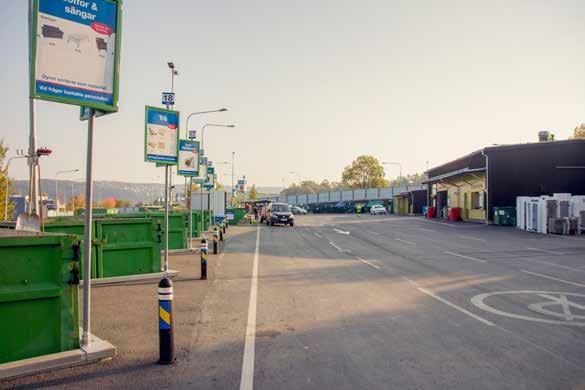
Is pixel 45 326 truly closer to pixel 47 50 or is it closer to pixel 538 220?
pixel 47 50

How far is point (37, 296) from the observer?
6.05 metres

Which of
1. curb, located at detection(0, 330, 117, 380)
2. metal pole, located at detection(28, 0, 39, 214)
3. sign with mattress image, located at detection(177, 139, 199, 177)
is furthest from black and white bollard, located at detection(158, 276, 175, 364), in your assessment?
sign with mattress image, located at detection(177, 139, 199, 177)

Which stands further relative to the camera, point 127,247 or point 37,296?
point 127,247

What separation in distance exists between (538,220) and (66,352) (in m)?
32.4

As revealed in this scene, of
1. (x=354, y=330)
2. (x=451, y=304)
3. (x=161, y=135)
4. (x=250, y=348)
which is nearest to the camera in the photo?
(x=250, y=348)

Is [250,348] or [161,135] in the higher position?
[161,135]

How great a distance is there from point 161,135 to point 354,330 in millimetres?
8622

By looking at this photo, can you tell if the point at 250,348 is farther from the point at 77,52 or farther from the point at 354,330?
the point at 77,52

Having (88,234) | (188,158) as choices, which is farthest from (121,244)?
(188,158)

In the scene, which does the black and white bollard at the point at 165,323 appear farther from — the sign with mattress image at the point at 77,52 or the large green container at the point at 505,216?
the large green container at the point at 505,216

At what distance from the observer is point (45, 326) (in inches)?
243

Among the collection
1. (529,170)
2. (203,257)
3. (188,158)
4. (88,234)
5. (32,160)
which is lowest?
(203,257)

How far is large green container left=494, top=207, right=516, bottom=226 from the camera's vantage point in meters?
38.1

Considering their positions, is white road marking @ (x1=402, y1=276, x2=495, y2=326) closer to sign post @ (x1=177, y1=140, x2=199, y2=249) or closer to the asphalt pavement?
the asphalt pavement
